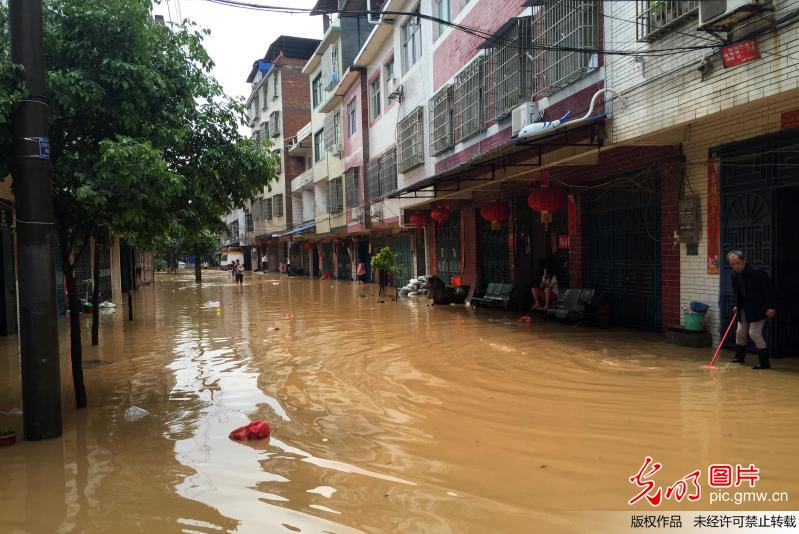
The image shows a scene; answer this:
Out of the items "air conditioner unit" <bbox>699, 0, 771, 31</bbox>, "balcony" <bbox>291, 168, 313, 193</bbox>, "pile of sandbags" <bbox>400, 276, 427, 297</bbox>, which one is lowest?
"pile of sandbags" <bbox>400, 276, 427, 297</bbox>

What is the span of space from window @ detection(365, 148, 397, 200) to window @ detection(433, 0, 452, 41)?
5853 millimetres

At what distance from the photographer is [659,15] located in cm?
805

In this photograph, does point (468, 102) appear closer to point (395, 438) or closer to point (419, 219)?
point (419, 219)

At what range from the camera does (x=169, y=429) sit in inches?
236

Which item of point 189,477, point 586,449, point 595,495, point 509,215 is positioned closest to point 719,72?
point 586,449

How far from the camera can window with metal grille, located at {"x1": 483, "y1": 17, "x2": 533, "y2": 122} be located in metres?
12.0

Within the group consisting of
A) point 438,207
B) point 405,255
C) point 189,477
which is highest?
point 438,207

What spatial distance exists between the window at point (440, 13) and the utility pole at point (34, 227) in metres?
13.8

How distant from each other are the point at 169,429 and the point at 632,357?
6541mm

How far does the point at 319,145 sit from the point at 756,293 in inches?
1318

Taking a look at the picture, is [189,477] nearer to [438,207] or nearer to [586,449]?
[586,449]

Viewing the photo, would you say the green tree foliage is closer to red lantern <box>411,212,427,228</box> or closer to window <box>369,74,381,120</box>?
red lantern <box>411,212,427,228</box>

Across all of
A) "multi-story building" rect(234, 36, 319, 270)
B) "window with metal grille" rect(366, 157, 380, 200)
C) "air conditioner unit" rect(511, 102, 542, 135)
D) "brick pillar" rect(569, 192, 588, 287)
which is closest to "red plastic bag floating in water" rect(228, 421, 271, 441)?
"air conditioner unit" rect(511, 102, 542, 135)

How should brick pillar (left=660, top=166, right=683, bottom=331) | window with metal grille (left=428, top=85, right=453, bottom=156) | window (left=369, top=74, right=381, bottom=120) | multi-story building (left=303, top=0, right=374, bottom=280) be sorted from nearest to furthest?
brick pillar (left=660, top=166, right=683, bottom=331) < window with metal grille (left=428, top=85, right=453, bottom=156) < window (left=369, top=74, right=381, bottom=120) < multi-story building (left=303, top=0, right=374, bottom=280)
